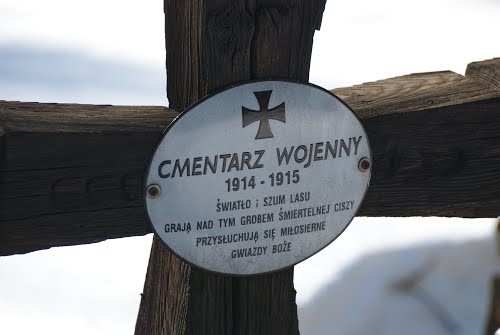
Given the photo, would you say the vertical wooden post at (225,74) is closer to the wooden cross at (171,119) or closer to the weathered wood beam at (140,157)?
the wooden cross at (171,119)

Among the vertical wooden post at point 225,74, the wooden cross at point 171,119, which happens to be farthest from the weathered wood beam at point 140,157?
the vertical wooden post at point 225,74

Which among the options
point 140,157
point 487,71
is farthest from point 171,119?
point 487,71

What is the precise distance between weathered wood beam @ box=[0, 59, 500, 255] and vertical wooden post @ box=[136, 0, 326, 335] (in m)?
0.13

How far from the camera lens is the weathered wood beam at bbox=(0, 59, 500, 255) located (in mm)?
1612

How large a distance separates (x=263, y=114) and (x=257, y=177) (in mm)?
123

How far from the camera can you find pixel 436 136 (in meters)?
1.98

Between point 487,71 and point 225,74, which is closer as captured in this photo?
point 225,74

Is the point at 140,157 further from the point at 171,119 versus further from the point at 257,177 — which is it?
the point at 257,177

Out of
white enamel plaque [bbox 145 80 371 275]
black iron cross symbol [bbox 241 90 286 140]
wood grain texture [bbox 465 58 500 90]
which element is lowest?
white enamel plaque [bbox 145 80 371 275]

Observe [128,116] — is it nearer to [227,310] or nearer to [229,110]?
[229,110]

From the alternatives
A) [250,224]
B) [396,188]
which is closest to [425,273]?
[396,188]

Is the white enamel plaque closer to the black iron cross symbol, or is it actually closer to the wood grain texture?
the black iron cross symbol

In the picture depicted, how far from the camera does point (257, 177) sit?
5.72 feet

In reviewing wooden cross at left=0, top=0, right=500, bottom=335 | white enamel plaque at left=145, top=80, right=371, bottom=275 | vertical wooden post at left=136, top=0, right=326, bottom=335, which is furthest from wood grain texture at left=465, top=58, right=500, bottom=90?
vertical wooden post at left=136, top=0, right=326, bottom=335
